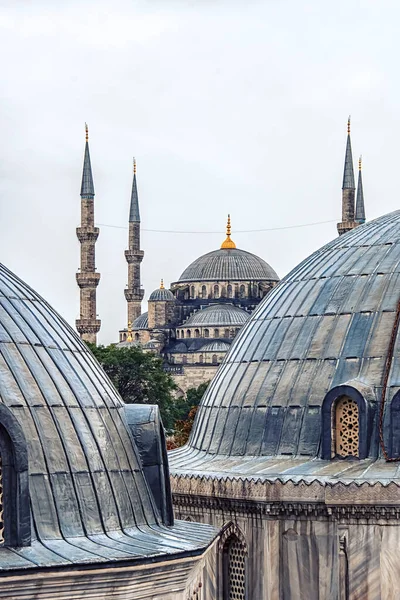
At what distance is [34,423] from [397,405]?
5.96m

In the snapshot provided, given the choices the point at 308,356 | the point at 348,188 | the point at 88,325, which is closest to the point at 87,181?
the point at 88,325

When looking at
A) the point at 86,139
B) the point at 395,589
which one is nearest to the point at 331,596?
the point at 395,589

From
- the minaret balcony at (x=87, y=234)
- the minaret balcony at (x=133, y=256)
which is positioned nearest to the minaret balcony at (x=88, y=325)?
the minaret balcony at (x=87, y=234)

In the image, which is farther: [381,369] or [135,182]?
[135,182]

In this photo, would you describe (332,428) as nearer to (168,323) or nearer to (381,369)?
(381,369)

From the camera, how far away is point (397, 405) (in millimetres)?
16203

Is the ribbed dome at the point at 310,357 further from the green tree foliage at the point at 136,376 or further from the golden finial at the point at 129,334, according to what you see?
the golden finial at the point at 129,334

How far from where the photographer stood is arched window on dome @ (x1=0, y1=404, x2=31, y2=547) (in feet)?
34.3

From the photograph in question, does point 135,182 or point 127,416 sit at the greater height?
point 135,182

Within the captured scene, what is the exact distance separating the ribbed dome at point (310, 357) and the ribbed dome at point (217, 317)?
86.4 metres

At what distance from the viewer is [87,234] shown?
265 ft

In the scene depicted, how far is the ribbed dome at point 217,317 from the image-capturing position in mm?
106125

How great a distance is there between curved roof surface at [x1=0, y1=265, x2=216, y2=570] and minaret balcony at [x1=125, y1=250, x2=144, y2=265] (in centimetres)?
8656

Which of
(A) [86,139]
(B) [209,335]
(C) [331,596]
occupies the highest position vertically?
(A) [86,139]
